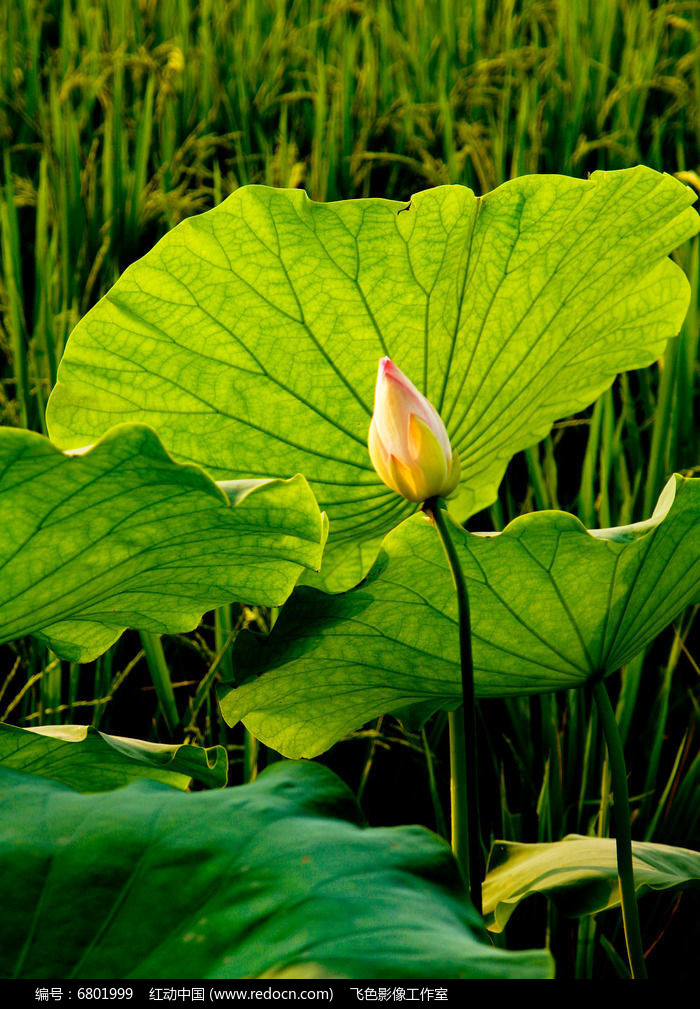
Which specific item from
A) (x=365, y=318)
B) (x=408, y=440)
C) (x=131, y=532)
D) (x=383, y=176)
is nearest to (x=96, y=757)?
(x=131, y=532)

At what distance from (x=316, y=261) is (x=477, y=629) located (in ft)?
1.09

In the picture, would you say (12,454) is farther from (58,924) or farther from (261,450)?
(261,450)

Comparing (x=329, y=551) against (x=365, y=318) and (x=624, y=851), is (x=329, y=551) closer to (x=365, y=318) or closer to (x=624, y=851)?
(x=365, y=318)

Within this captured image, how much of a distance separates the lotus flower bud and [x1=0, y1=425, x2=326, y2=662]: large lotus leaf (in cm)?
9

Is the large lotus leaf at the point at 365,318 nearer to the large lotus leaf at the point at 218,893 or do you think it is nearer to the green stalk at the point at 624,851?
the green stalk at the point at 624,851

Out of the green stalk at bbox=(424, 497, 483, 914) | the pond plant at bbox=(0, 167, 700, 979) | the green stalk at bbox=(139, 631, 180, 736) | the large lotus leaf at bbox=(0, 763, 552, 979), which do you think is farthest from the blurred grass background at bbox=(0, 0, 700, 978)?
the large lotus leaf at bbox=(0, 763, 552, 979)

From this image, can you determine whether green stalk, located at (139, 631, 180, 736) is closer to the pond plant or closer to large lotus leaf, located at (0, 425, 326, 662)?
the pond plant

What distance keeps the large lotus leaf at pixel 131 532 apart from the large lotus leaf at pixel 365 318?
0.20 metres

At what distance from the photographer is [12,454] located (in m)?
0.46

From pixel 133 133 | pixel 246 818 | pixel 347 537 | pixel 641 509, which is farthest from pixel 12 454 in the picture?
pixel 133 133

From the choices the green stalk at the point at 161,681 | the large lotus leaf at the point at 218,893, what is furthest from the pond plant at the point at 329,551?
the green stalk at the point at 161,681

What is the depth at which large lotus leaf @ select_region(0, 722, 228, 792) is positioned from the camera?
629mm

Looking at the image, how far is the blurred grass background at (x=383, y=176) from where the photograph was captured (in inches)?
45.3

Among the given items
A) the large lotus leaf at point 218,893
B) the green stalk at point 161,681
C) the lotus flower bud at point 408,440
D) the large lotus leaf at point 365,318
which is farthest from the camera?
the green stalk at point 161,681
